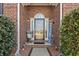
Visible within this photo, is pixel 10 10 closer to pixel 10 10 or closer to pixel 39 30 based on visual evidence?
pixel 10 10

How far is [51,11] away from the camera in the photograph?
17562mm

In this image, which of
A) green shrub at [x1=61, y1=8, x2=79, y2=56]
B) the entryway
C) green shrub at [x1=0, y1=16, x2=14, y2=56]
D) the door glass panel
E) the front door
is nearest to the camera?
green shrub at [x1=61, y1=8, x2=79, y2=56]

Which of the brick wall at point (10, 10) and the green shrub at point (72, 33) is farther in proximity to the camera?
the brick wall at point (10, 10)

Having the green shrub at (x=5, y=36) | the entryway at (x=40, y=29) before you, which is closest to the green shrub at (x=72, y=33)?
the green shrub at (x=5, y=36)

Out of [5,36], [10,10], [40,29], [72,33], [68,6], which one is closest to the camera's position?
[72,33]

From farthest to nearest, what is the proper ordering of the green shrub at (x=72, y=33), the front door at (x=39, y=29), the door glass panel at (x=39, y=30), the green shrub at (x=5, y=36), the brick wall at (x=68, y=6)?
the door glass panel at (x=39, y=30) → the front door at (x=39, y=29) → the brick wall at (x=68, y=6) → the green shrub at (x=5, y=36) → the green shrub at (x=72, y=33)

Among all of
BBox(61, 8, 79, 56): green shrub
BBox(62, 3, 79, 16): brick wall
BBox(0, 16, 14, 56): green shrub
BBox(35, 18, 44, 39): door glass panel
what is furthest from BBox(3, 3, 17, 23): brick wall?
BBox(35, 18, 44, 39): door glass panel

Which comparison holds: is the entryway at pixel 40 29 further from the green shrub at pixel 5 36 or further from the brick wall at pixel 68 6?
the green shrub at pixel 5 36

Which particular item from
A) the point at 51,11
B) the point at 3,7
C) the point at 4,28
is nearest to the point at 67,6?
the point at 3,7

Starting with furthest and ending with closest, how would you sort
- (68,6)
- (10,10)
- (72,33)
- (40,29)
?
(40,29) < (10,10) < (68,6) < (72,33)

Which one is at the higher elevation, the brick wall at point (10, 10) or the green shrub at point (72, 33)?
the brick wall at point (10, 10)

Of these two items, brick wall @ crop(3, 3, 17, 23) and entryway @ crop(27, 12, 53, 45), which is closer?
brick wall @ crop(3, 3, 17, 23)

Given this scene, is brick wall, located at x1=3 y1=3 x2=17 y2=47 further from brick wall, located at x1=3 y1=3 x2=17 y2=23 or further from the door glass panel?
the door glass panel

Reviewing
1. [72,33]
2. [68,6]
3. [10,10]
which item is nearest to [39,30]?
[10,10]
